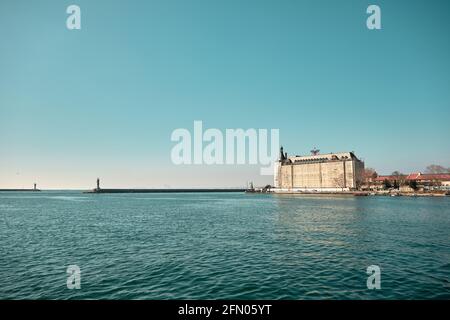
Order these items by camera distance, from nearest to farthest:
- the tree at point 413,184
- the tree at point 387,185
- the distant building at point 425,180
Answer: the tree at point 413,184 → the distant building at point 425,180 → the tree at point 387,185

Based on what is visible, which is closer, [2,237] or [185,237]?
[185,237]

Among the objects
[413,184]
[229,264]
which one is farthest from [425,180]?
[229,264]

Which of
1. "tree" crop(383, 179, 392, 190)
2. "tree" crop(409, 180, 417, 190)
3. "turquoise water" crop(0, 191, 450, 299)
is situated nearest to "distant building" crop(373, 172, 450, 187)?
"tree" crop(383, 179, 392, 190)

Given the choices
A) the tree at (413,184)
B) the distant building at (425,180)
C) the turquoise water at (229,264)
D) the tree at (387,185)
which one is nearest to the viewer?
the turquoise water at (229,264)

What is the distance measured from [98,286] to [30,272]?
6859 mm

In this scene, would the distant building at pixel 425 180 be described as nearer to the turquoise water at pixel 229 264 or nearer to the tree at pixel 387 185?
the tree at pixel 387 185

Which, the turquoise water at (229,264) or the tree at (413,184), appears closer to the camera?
the turquoise water at (229,264)

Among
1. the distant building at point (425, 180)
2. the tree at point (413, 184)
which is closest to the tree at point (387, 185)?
the distant building at point (425, 180)

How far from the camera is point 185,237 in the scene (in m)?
34.0

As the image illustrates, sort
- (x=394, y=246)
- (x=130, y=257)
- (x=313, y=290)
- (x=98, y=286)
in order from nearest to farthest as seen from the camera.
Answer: (x=313, y=290) → (x=98, y=286) → (x=130, y=257) → (x=394, y=246)
